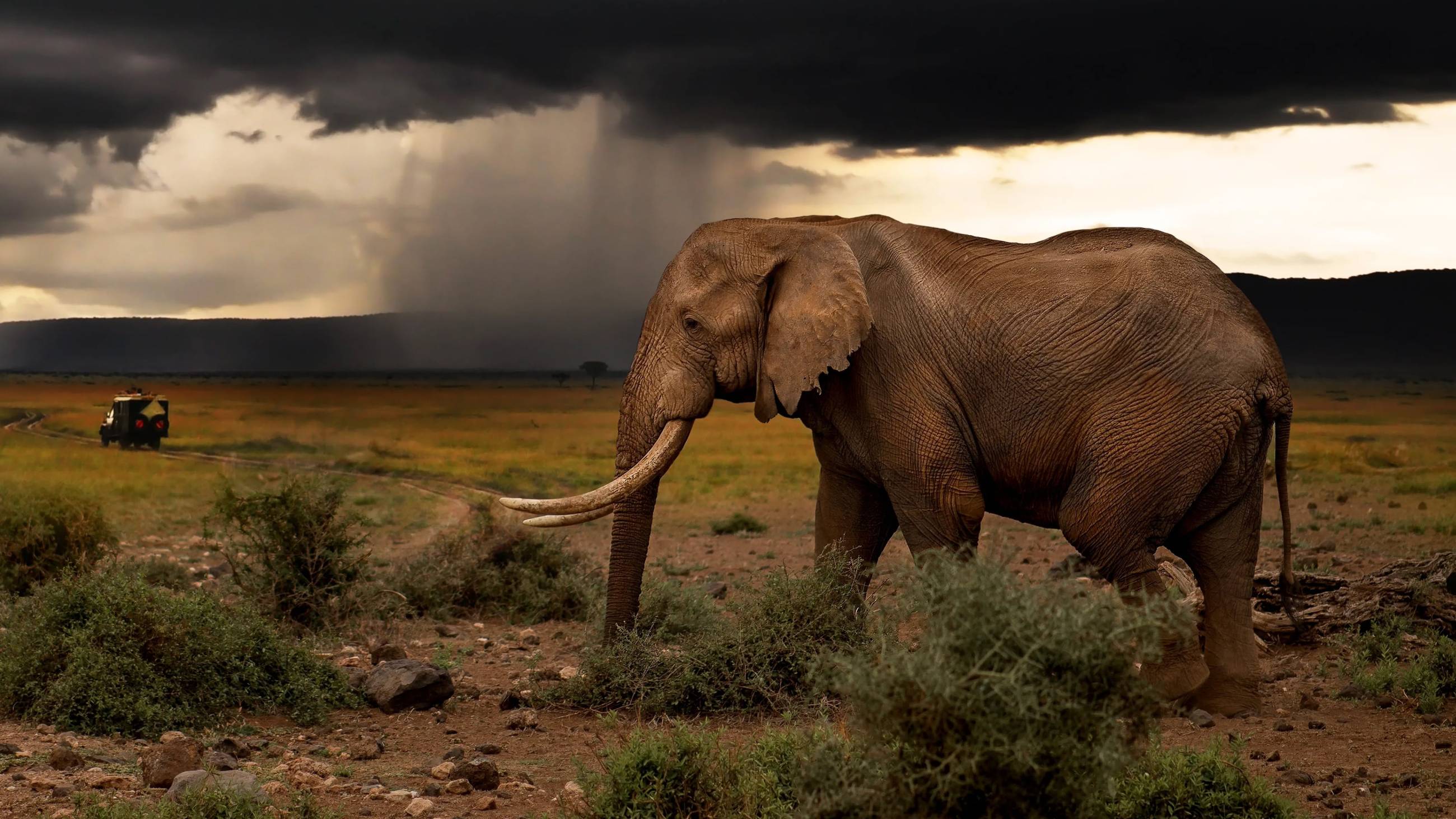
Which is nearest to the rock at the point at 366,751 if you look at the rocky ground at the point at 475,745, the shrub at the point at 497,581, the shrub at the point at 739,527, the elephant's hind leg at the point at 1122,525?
the rocky ground at the point at 475,745

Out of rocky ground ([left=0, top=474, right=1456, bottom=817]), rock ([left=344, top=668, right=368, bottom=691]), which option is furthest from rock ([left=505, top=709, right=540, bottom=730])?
rock ([left=344, top=668, right=368, bottom=691])

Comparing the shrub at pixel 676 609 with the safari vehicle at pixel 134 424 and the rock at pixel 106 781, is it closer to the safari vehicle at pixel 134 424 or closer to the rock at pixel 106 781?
the rock at pixel 106 781

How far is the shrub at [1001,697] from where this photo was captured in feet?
15.4

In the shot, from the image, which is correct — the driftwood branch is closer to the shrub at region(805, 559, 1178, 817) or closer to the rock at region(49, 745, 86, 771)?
the shrub at region(805, 559, 1178, 817)

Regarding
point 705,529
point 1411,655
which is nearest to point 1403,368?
point 705,529

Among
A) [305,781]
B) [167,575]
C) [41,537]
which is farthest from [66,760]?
[167,575]

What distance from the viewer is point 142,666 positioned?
9.51 m

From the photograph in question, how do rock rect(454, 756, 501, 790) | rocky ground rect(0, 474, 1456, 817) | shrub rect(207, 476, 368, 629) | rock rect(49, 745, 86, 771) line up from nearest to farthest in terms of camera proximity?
rocky ground rect(0, 474, 1456, 817) < rock rect(454, 756, 501, 790) < rock rect(49, 745, 86, 771) < shrub rect(207, 476, 368, 629)

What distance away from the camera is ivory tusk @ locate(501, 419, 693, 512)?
9.84 meters

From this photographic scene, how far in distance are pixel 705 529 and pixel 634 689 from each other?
59.7ft

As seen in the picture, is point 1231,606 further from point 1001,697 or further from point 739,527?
point 739,527

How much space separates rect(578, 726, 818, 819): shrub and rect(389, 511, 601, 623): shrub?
782 cm

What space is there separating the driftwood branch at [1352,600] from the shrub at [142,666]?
7.51 meters

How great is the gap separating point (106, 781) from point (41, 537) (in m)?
9.20
